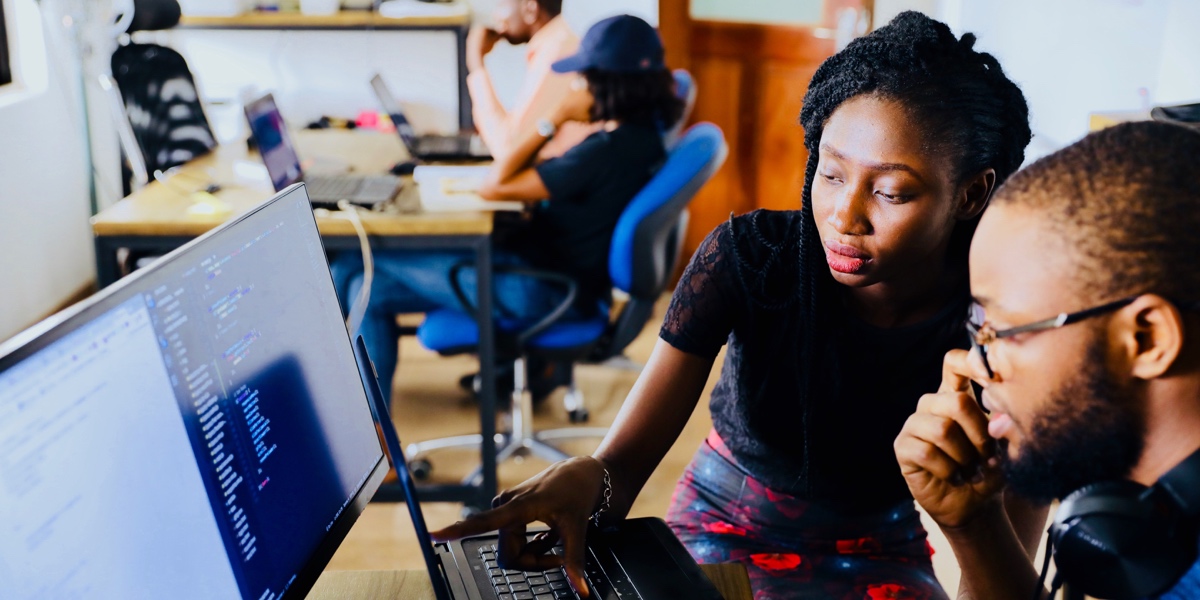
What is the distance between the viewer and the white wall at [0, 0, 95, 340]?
3.11 m

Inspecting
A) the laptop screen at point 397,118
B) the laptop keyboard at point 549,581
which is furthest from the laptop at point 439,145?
the laptop keyboard at point 549,581

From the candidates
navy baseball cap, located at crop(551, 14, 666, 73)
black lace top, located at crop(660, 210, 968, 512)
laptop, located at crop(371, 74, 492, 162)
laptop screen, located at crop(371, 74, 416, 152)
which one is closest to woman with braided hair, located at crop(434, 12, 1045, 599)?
black lace top, located at crop(660, 210, 968, 512)

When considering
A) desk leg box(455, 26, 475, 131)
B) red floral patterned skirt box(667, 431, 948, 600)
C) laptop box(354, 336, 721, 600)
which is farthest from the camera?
desk leg box(455, 26, 475, 131)

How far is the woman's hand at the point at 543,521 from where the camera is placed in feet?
2.97

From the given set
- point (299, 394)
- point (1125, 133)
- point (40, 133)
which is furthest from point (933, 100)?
point (40, 133)

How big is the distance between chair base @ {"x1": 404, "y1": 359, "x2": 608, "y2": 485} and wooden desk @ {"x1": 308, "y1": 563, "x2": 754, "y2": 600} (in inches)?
63.6

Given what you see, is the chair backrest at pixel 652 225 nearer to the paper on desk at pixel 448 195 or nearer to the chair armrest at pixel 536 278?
the chair armrest at pixel 536 278

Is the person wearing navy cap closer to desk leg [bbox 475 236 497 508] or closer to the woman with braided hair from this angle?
desk leg [bbox 475 236 497 508]

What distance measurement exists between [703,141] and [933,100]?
1.25m

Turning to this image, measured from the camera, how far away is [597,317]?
239 centimetres

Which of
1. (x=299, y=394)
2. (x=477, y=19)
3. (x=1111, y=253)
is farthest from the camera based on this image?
(x=477, y=19)

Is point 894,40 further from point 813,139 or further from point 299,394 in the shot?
point 299,394

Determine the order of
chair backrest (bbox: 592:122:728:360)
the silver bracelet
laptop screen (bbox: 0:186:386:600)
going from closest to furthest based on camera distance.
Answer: laptop screen (bbox: 0:186:386:600)
the silver bracelet
chair backrest (bbox: 592:122:728:360)

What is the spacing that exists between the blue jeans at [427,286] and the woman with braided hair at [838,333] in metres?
1.05
